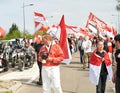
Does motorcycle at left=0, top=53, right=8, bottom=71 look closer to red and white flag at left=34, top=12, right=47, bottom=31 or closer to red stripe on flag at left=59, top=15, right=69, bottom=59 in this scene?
red and white flag at left=34, top=12, right=47, bottom=31

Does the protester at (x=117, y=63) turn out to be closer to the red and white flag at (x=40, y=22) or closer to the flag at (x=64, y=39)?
the flag at (x=64, y=39)

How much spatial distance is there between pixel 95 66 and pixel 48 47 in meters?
1.32

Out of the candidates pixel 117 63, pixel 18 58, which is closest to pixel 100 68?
pixel 117 63

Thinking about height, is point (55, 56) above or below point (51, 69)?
above

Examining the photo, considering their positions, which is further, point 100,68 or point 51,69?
point 51,69

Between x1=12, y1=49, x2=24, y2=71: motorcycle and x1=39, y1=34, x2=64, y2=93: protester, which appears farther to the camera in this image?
x1=12, y1=49, x2=24, y2=71: motorcycle

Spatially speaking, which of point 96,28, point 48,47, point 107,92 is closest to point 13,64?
point 96,28

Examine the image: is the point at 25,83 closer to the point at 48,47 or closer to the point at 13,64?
the point at 48,47

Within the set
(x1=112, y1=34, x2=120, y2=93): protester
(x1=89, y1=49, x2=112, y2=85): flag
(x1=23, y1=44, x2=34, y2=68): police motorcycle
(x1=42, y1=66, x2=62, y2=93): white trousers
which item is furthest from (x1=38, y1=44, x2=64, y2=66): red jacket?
(x1=23, y1=44, x2=34, y2=68): police motorcycle

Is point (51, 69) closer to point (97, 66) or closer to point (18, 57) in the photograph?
point (97, 66)

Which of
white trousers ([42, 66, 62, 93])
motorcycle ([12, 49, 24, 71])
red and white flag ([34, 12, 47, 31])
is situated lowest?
white trousers ([42, 66, 62, 93])

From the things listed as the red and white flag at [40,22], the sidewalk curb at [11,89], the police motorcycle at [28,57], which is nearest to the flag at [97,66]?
the sidewalk curb at [11,89]

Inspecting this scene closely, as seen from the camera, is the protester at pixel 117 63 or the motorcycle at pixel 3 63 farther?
the motorcycle at pixel 3 63

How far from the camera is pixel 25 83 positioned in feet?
51.3
